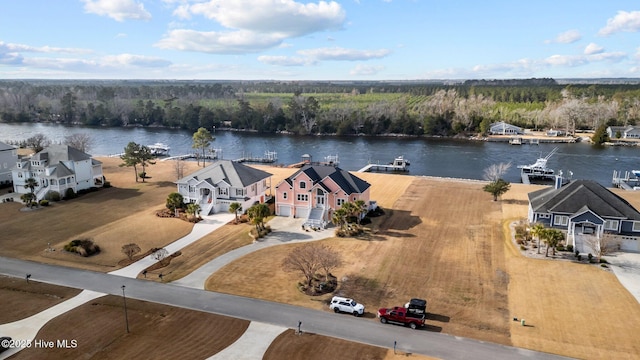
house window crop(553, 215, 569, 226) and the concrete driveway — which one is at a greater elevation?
house window crop(553, 215, 569, 226)

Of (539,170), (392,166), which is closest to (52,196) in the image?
(392,166)

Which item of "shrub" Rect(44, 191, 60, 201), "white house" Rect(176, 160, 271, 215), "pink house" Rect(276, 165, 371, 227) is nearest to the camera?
"pink house" Rect(276, 165, 371, 227)

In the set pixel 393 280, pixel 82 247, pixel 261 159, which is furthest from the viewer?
pixel 261 159

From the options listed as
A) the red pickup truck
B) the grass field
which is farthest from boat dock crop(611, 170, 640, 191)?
the red pickup truck

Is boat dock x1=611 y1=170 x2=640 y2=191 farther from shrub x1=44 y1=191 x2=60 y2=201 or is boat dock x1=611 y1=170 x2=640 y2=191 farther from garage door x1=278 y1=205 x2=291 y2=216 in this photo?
shrub x1=44 y1=191 x2=60 y2=201

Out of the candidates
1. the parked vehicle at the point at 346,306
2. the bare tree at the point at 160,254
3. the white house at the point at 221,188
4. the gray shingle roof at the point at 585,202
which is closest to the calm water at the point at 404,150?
the gray shingle roof at the point at 585,202

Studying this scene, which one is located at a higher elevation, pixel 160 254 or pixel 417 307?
pixel 417 307

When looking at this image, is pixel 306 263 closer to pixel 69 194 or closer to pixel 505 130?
pixel 69 194
